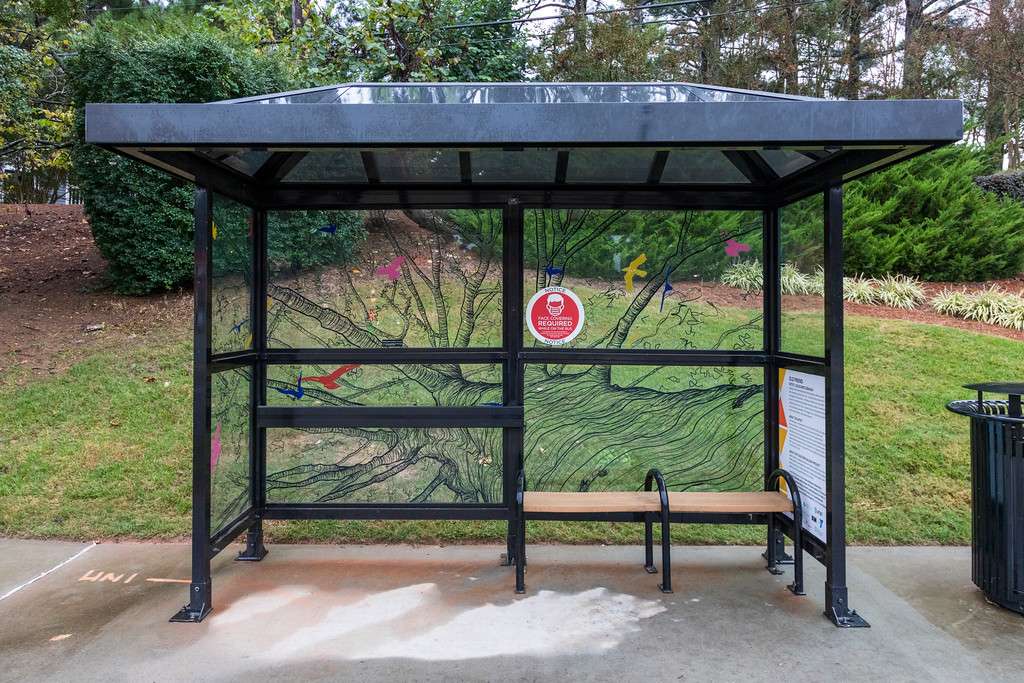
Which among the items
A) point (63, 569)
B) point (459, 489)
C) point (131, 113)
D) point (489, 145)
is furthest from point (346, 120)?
point (63, 569)

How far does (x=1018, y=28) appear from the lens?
12.9 meters

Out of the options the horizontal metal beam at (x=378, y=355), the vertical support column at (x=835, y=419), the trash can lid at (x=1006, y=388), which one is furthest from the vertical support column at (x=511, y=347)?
the trash can lid at (x=1006, y=388)

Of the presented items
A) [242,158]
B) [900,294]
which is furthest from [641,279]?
[900,294]

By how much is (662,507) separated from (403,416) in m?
1.73

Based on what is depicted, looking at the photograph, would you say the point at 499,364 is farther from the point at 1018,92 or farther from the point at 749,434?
the point at 1018,92

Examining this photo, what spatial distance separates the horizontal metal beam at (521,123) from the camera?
3078mm

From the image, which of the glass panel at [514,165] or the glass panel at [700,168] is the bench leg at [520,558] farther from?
the glass panel at [700,168]

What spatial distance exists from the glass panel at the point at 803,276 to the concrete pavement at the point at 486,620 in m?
1.53

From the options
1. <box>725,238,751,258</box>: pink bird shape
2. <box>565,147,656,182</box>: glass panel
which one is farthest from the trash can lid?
<box>565,147,656,182</box>: glass panel

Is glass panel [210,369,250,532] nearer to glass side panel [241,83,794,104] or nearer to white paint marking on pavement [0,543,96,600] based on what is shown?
white paint marking on pavement [0,543,96,600]

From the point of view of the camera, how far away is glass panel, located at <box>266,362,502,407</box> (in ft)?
15.4

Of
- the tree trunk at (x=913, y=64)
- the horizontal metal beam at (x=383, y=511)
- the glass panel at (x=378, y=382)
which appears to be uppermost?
the tree trunk at (x=913, y=64)

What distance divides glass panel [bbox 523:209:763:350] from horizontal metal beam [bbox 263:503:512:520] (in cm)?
118

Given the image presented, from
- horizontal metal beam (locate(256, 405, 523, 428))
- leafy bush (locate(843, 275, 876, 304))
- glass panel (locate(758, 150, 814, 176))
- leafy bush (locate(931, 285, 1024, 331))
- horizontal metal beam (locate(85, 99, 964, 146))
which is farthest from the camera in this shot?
leafy bush (locate(843, 275, 876, 304))
